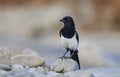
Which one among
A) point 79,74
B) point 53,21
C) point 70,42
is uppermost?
point 70,42

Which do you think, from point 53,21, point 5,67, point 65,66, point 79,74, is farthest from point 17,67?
point 53,21

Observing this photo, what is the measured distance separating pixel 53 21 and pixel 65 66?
31.4ft

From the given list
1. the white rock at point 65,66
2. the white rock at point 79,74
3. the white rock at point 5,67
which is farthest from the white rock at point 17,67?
the white rock at point 79,74

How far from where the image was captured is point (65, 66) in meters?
10.9

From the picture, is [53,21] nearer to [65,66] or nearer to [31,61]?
[31,61]

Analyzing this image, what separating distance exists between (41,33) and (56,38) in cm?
128

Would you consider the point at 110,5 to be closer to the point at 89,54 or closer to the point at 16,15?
the point at 16,15

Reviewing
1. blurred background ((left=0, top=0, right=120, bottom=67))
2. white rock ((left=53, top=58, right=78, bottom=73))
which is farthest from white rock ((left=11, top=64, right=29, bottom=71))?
blurred background ((left=0, top=0, right=120, bottom=67))

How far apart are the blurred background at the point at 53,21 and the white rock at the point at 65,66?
5.52 meters

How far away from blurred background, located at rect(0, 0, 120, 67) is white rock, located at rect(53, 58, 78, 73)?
18.1 ft

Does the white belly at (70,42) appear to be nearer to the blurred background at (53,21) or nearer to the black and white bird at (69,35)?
the black and white bird at (69,35)

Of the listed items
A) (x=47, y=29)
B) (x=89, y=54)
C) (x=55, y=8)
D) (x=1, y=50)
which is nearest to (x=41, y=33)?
(x=47, y=29)

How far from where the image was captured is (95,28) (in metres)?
20.2

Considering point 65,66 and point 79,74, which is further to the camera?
point 65,66
